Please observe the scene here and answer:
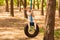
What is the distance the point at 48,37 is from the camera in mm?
9500

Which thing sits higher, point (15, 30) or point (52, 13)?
point (52, 13)

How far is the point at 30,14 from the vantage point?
7336mm

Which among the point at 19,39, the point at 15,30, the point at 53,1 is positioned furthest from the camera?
the point at 15,30

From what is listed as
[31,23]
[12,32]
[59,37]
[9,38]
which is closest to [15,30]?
[12,32]

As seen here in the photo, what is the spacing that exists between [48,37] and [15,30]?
6.07m

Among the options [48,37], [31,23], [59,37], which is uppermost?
[31,23]

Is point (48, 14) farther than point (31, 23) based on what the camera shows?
Yes

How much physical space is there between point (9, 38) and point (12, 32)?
1.67m

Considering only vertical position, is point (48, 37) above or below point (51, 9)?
below

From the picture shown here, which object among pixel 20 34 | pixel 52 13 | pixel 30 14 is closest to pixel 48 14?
pixel 52 13

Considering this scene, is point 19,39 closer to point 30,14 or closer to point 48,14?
point 48,14

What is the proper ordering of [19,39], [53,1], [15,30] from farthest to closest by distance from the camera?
[15,30], [19,39], [53,1]

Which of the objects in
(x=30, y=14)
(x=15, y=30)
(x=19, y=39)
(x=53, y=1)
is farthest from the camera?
(x=15, y=30)

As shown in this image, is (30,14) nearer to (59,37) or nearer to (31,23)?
(31,23)
